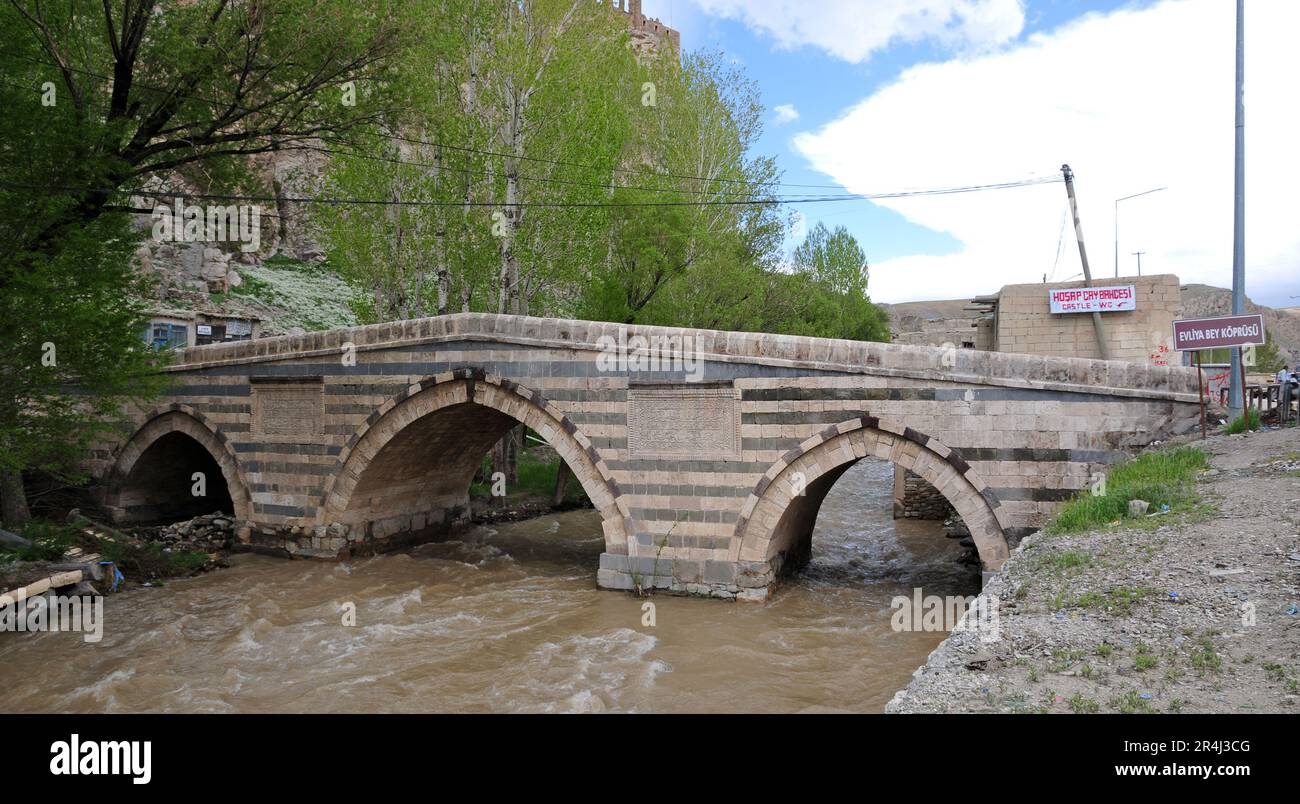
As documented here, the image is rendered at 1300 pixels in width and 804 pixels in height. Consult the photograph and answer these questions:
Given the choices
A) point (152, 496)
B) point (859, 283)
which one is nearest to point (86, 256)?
point (152, 496)

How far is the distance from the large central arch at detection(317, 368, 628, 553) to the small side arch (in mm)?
2563

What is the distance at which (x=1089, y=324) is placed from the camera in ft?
57.0

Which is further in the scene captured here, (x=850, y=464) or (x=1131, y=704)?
(x=850, y=464)

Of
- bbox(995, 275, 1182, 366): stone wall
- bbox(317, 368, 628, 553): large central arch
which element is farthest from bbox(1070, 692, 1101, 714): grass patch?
bbox(995, 275, 1182, 366): stone wall

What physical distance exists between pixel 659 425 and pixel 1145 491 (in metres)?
6.60

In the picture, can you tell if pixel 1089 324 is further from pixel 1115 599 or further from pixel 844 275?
pixel 844 275

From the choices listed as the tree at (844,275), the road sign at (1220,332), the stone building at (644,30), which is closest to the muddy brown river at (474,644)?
the road sign at (1220,332)

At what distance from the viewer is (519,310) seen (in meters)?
21.2

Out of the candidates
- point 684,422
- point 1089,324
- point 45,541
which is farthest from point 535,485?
point 1089,324

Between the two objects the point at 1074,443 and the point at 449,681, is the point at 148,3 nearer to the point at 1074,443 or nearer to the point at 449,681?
the point at 449,681

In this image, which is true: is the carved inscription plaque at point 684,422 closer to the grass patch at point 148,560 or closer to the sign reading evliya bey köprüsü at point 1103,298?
the grass patch at point 148,560

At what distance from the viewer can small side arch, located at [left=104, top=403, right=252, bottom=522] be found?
55.4ft

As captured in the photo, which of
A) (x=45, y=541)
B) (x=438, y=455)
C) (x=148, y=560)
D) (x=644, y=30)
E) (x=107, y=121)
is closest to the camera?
(x=107, y=121)

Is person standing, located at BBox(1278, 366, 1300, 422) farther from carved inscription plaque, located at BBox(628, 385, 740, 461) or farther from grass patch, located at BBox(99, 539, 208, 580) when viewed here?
grass patch, located at BBox(99, 539, 208, 580)
